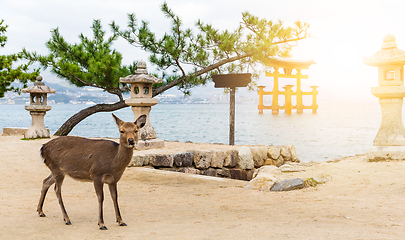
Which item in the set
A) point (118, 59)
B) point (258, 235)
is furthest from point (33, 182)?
point (118, 59)

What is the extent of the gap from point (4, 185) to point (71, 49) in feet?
27.8

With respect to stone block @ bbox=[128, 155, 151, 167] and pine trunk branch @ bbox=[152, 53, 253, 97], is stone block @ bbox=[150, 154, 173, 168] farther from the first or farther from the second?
pine trunk branch @ bbox=[152, 53, 253, 97]

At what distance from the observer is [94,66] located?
12.2m

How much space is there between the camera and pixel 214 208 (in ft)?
15.7

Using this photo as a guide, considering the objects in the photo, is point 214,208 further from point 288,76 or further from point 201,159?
point 288,76

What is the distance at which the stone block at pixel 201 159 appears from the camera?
29.9 ft

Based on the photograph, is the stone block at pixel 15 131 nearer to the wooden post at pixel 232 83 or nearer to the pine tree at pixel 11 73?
the pine tree at pixel 11 73

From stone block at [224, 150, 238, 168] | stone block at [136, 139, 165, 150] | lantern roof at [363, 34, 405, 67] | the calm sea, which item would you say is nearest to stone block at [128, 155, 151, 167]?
stone block at [136, 139, 165, 150]

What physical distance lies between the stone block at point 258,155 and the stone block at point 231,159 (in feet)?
1.85

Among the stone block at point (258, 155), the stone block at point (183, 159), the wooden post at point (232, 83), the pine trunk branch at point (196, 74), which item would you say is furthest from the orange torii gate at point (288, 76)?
the stone block at point (183, 159)

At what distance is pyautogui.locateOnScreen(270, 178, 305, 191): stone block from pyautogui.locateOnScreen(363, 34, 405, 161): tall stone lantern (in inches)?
108

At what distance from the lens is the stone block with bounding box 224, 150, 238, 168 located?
934 cm

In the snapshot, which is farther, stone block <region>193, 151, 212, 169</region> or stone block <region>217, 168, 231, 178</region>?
stone block <region>217, 168, 231, 178</region>

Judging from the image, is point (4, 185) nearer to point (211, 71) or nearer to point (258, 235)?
point (258, 235)
